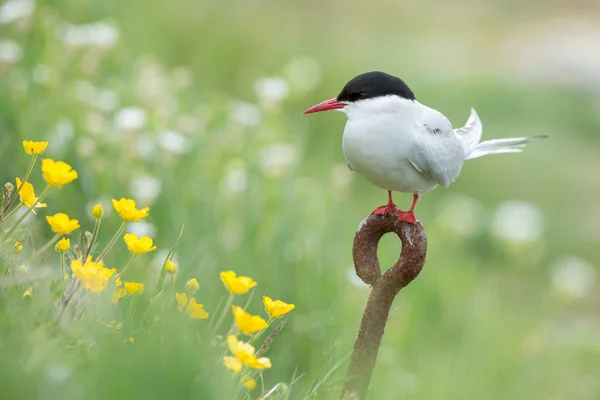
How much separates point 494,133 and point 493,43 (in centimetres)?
321

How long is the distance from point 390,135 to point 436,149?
0.13 m

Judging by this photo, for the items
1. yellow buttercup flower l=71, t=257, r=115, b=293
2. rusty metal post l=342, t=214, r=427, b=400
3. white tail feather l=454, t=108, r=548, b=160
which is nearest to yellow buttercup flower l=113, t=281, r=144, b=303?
yellow buttercup flower l=71, t=257, r=115, b=293

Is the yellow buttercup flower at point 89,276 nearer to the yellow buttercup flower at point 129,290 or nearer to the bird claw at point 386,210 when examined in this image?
the yellow buttercup flower at point 129,290

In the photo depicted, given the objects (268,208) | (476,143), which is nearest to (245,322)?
(476,143)

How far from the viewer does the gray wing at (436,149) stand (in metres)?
1.55

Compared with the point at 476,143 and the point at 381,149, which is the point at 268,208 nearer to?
the point at 476,143

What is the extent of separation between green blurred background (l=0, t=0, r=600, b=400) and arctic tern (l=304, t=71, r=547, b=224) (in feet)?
1.04

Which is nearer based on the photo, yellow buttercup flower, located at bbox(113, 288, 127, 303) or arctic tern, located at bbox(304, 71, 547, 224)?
yellow buttercup flower, located at bbox(113, 288, 127, 303)

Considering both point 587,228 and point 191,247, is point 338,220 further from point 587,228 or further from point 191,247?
point 587,228

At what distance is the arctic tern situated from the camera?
1465 millimetres

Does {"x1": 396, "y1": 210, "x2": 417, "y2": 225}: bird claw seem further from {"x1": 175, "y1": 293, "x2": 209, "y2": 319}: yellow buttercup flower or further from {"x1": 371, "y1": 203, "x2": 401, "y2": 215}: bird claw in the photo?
{"x1": 175, "y1": 293, "x2": 209, "y2": 319}: yellow buttercup flower

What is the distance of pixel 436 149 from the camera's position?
158 cm

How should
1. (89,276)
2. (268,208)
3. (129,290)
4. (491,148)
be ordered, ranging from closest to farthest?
(89,276)
(129,290)
(491,148)
(268,208)

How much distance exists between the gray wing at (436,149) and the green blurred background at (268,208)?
370 millimetres
